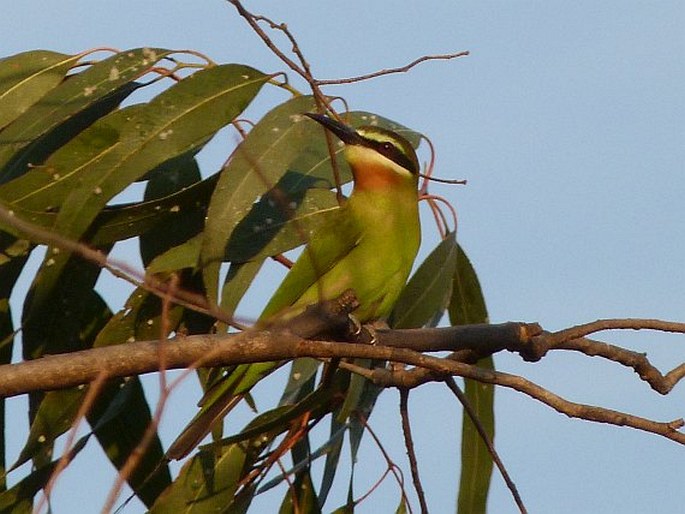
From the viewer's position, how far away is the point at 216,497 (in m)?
3.04

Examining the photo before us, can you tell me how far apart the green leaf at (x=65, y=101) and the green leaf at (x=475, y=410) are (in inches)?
36.2

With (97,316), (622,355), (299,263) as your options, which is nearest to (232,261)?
(299,263)

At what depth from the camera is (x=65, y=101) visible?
317 centimetres

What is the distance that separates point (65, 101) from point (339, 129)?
0.66 m

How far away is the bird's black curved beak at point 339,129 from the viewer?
9.95 feet

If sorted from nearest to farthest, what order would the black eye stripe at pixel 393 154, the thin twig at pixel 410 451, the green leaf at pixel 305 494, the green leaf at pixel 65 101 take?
the thin twig at pixel 410 451 → the green leaf at pixel 65 101 → the green leaf at pixel 305 494 → the black eye stripe at pixel 393 154

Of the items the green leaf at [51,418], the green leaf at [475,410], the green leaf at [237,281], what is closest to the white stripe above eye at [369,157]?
the green leaf at [475,410]

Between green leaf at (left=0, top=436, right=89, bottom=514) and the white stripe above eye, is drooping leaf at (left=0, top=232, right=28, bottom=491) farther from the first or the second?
the white stripe above eye

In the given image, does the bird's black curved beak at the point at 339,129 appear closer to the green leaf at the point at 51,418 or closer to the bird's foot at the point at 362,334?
the bird's foot at the point at 362,334

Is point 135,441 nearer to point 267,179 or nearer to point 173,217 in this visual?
point 173,217

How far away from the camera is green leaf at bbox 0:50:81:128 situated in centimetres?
324

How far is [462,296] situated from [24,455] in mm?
1135

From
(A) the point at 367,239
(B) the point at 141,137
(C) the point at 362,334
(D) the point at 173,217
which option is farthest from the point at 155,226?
(C) the point at 362,334

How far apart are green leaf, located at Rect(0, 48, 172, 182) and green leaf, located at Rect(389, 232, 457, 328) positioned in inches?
32.0
